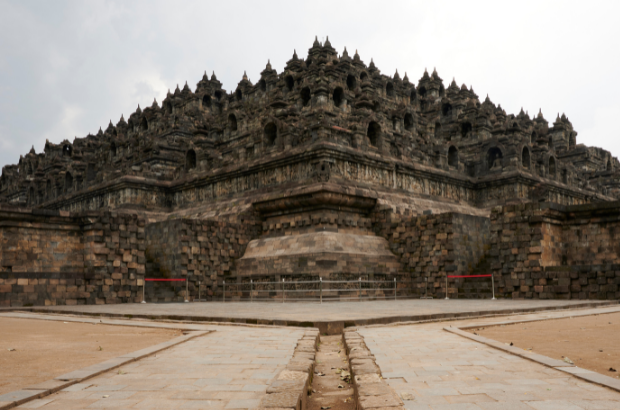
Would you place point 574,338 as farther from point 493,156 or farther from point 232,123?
point 232,123

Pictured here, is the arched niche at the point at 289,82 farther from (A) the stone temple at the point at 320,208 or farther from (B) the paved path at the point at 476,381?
(B) the paved path at the point at 476,381

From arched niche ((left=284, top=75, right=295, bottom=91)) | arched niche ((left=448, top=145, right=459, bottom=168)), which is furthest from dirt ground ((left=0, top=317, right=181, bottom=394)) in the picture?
arched niche ((left=448, top=145, right=459, bottom=168))

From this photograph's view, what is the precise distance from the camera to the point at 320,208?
24.0 metres

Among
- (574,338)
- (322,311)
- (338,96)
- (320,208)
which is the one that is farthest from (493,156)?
(574,338)

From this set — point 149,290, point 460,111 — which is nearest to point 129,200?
point 149,290

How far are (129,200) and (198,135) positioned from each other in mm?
5740

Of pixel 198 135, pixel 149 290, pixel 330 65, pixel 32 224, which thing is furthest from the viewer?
pixel 198 135

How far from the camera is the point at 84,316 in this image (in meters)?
14.5

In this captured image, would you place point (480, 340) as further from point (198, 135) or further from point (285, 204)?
point (198, 135)

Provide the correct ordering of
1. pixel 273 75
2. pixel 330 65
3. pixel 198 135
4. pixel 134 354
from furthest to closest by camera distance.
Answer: pixel 273 75
pixel 198 135
pixel 330 65
pixel 134 354

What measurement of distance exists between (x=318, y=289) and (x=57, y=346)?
1337cm

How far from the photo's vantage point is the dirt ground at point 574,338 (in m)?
6.47

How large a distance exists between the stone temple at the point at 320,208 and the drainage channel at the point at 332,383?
42.8 feet

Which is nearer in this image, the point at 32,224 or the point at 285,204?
the point at 32,224
